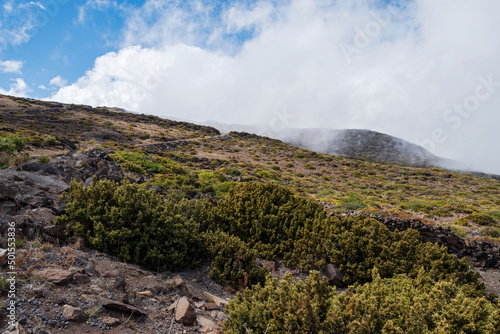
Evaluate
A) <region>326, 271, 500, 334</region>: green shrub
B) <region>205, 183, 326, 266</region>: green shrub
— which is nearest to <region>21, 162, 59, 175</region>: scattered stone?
<region>205, 183, 326, 266</region>: green shrub

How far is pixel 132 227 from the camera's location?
5176 mm

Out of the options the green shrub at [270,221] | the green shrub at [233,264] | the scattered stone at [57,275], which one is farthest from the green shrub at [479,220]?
the scattered stone at [57,275]

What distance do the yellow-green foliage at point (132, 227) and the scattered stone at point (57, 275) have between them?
134cm

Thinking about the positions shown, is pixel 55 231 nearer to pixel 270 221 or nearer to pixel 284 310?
pixel 284 310

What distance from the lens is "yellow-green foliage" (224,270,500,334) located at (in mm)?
2762

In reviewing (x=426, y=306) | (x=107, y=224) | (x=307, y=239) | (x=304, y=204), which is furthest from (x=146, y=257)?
(x=304, y=204)

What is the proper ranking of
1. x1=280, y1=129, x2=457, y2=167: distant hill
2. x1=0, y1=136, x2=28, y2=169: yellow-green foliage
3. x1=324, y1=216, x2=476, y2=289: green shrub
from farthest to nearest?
x1=280, y1=129, x2=457, y2=167: distant hill → x1=0, y1=136, x2=28, y2=169: yellow-green foliage → x1=324, y1=216, x2=476, y2=289: green shrub

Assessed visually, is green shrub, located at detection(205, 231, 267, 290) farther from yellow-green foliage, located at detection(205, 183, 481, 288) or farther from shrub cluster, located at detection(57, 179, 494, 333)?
yellow-green foliage, located at detection(205, 183, 481, 288)

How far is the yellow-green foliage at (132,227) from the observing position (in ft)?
16.1

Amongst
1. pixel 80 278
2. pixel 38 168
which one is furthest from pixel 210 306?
pixel 38 168

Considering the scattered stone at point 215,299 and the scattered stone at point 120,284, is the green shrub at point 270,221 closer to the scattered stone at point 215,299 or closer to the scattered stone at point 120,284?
the scattered stone at point 215,299

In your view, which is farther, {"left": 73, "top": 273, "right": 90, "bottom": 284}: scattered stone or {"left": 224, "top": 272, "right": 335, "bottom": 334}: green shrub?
{"left": 73, "top": 273, "right": 90, "bottom": 284}: scattered stone

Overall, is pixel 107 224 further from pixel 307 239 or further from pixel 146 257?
pixel 307 239

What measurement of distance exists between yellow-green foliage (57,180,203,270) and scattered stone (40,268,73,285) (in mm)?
1336
